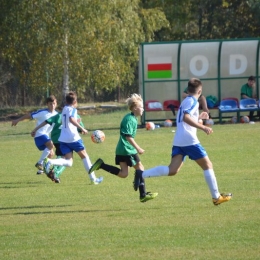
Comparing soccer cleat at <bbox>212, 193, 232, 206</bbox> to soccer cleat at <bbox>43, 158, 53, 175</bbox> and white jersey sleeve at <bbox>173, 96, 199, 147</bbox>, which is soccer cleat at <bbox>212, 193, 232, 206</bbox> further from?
soccer cleat at <bbox>43, 158, 53, 175</bbox>

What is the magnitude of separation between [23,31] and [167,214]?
76.7ft

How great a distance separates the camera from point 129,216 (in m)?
9.89

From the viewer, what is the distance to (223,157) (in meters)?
16.8

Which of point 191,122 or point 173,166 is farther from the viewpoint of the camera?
point 173,166

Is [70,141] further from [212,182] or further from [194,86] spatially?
[212,182]

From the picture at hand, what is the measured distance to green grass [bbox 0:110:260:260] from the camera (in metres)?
7.92

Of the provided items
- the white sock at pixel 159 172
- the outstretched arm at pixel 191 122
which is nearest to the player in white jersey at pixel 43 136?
the white sock at pixel 159 172

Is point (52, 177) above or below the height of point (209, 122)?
above

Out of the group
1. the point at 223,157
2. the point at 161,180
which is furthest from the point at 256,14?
the point at 161,180

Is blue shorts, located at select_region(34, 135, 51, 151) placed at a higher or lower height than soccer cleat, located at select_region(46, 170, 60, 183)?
higher

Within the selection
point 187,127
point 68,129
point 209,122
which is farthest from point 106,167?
point 209,122

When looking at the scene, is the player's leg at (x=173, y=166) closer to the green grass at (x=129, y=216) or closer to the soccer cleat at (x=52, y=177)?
the green grass at (x=129, y=216)

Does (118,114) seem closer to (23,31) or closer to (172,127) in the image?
(23,31)

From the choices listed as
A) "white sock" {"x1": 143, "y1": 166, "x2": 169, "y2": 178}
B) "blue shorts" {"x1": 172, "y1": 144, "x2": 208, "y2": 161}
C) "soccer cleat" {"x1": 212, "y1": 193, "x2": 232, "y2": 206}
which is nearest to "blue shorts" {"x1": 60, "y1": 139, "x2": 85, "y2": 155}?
"white sock" {"x1": 143, "y1": 166, "x2": 169, "y2": 178}
